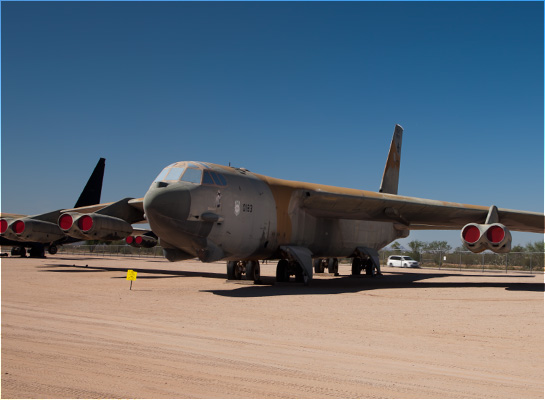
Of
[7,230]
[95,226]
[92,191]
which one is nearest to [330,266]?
[95,226]

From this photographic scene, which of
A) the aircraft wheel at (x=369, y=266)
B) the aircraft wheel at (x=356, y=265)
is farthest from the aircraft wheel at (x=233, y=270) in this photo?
the aircraft wheel at (x=369, y=266)

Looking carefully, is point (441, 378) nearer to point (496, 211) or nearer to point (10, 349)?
point (10, 349)

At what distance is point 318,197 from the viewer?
2033 centimetres

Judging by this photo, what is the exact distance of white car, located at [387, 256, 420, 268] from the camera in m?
50.8

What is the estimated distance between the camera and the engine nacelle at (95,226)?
78.2ft

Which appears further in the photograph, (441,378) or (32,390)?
(441,378)

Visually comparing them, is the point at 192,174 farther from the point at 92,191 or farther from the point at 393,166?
the point at 92,191

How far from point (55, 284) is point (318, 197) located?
10124 mm

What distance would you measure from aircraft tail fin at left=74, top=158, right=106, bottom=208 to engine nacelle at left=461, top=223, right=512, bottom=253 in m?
Answer: 30.4

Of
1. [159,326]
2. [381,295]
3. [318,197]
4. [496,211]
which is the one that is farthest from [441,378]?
[496,211]

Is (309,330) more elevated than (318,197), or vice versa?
(318,197)

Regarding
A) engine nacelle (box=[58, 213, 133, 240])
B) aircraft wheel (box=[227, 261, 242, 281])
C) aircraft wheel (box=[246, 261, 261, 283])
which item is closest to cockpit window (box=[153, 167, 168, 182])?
aircraft wheel (box=[246, 261, 261, 283])

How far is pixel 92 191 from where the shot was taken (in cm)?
4066

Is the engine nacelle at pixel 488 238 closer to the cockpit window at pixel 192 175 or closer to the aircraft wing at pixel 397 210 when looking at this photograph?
the aircraft wing at pixel 397 210
